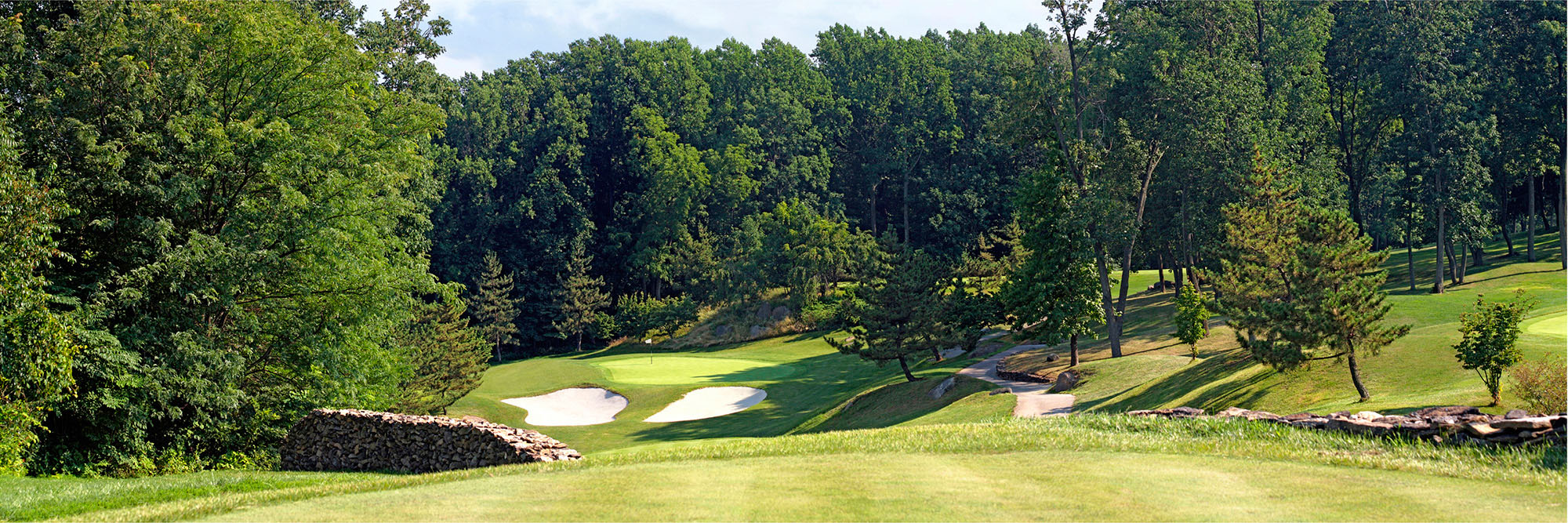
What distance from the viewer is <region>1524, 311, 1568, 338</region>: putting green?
25000 mm

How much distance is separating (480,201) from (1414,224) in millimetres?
64191

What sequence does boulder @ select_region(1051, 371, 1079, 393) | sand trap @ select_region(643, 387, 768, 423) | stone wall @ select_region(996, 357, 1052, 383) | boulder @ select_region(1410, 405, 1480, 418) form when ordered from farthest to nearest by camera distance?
sand trap @ select_region(643, 387, 768, 423), stone wall @ select_region(996, 357, 1052, 383), boulder @ select_region(1051, 371, 1079, 393), boulder @ select_region(1410, 405, 1480, 418)

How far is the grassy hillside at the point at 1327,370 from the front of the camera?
72.4ft

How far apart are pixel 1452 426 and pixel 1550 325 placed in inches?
676

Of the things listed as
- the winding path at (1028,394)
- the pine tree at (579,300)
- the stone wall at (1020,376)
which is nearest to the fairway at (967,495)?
the winding path at (1028,394)

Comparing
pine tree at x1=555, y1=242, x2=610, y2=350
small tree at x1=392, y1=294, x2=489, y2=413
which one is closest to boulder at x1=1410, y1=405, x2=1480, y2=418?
small tree at x1=392, y1=294, x2=489, y2=413

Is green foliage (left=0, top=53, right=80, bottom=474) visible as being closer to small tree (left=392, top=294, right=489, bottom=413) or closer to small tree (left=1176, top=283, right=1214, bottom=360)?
small tree (left=392, top=294, right=489, bottom=413)

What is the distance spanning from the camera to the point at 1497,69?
46250 mm

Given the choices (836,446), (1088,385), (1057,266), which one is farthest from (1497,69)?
(836,446)

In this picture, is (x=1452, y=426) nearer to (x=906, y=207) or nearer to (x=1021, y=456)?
(x=1021, y=456)

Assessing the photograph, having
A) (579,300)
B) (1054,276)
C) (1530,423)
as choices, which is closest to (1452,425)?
(1530,423)

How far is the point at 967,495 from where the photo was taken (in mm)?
10336

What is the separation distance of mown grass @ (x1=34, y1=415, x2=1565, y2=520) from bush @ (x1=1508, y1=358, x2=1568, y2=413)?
474cm

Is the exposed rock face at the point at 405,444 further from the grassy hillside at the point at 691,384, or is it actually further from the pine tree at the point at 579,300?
the pine tree at the point at 579,300
